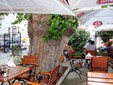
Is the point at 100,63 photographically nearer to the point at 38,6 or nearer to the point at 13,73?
the point at 13,73

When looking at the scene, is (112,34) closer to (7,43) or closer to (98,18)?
(7,43)

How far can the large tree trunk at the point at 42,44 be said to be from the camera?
22.1 feet

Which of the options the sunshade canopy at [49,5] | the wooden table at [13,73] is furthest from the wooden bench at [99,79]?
the wooden table at [13,73]

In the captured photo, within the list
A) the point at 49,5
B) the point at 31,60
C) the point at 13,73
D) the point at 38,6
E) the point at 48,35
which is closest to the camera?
the point at 49,5

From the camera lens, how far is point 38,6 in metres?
3.66

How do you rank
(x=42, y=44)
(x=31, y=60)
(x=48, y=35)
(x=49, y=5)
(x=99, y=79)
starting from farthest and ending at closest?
1. (x=42, y=44)
2. (x=48, y=35)
3. (x=31, y=60)
4. (x=99, y=79)
5. (x=49, y=5)

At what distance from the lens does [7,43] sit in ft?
58.7

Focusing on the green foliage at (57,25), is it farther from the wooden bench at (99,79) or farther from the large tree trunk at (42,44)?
the wooden bench at (99,79)

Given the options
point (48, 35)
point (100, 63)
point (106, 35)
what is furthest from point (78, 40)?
point (48, 35)

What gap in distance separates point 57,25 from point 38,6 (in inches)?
117

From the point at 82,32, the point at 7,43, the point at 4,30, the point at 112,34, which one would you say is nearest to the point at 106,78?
the point at 82,32

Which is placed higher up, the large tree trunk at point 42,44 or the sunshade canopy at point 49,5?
the sunshade canopy at point 49,5

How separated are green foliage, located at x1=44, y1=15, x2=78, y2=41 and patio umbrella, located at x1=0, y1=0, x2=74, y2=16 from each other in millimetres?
2366

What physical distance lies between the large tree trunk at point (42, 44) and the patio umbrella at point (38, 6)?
7.61 ft
